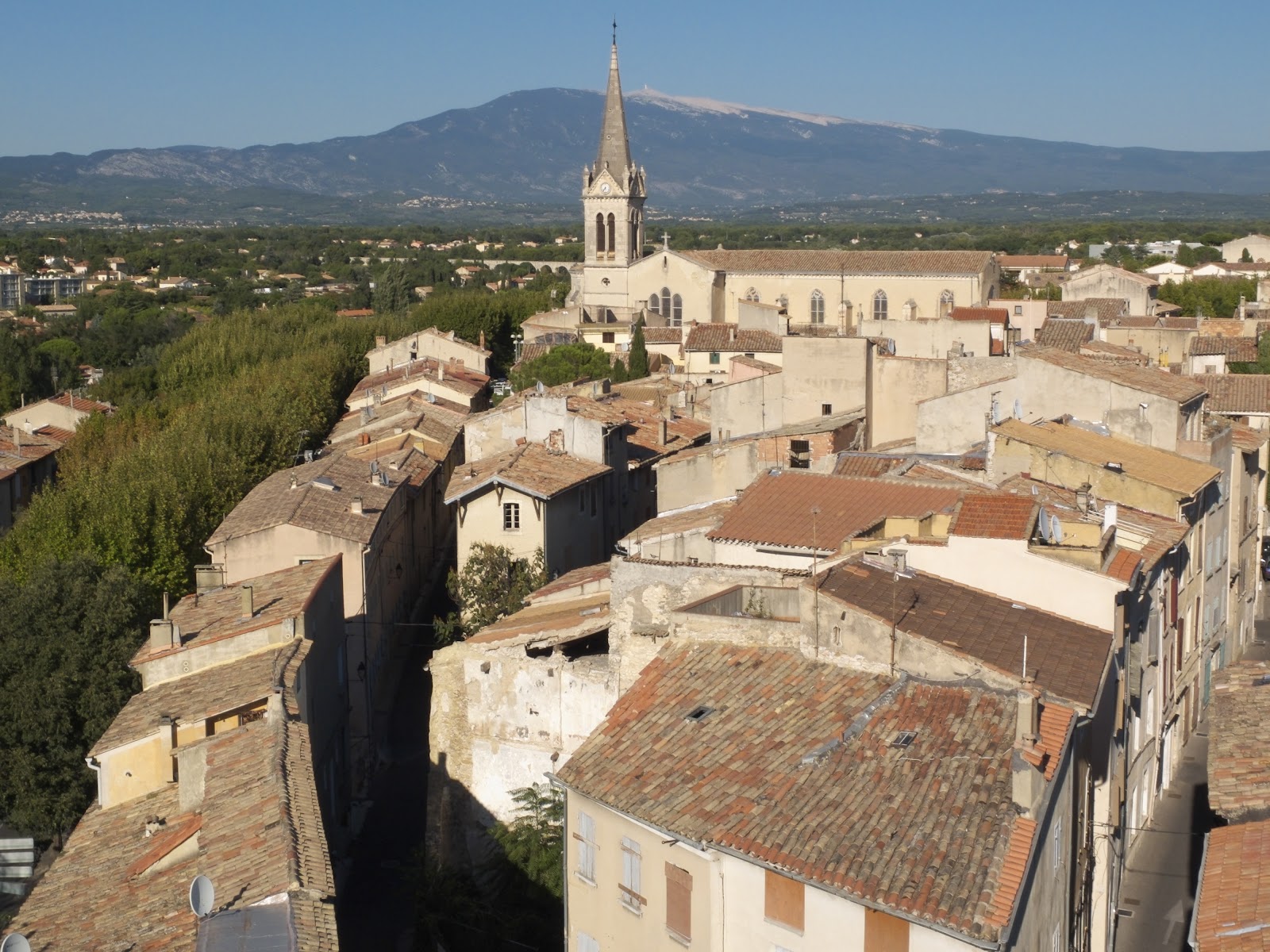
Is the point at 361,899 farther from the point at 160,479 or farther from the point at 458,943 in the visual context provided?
the point at 160,479

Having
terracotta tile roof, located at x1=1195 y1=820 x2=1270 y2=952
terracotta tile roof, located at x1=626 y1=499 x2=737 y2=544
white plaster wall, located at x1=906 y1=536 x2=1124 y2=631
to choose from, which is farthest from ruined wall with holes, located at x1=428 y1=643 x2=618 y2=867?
terracotta tile roof, located at x1=1195 y1=820 x2=1270 y2=952

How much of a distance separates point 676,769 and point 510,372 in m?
45.5

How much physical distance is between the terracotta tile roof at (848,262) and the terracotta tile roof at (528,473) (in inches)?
1640

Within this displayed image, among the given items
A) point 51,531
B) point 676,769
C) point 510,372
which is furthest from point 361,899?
point 510,372

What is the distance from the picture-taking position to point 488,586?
97.9ft

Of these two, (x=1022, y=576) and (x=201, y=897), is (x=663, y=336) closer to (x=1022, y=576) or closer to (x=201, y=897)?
(x=1022, y=576)

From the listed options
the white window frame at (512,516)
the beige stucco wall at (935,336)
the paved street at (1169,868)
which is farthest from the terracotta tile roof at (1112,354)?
the white window frame at (512,516)

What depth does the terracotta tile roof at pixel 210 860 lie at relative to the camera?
45.5 ft

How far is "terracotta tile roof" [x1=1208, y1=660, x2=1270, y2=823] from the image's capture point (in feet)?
46.2

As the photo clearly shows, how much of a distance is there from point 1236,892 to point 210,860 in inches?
354

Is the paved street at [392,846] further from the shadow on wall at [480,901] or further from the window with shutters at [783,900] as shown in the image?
the window with shutters at [783,900]

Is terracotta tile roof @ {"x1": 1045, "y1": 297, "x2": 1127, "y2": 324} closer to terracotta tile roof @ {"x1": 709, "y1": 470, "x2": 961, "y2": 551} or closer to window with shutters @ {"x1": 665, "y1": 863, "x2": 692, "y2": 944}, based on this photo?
terracotta tile roof @ {"x1": 709, "y1": 470, "x2": 961, "y2": 551}

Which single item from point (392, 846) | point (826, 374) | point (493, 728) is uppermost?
point (826, 374)

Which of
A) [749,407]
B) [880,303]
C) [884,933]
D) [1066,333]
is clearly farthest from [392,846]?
[880,303]
